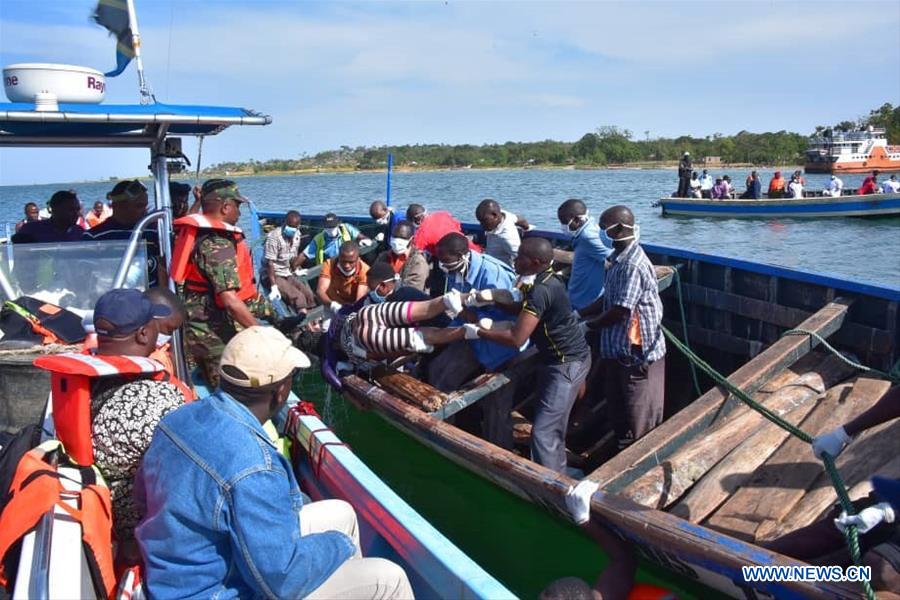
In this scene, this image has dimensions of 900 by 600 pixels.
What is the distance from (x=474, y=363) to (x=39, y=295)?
9.68 ft

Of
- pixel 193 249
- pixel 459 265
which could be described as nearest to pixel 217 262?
pixel 193 249

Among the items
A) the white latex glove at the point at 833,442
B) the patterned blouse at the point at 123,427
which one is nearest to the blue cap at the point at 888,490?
the white latex glove at the point at 833,442

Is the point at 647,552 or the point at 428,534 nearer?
the point at 428,534

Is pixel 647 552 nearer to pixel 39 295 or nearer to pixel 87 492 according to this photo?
pixel 87 492

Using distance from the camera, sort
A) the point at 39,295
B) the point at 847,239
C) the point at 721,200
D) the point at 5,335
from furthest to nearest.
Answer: the point at 721,200, the point at 847,239, the point at 39,295, the point at 5,335

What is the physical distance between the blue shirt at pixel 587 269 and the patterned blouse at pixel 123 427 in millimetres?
3842

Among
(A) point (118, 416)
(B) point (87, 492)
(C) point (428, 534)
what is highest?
(A) point (118, 416)

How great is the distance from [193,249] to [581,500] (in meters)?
2.80

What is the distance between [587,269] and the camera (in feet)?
19.9

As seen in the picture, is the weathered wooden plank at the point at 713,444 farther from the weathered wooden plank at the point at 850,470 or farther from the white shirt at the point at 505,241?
the white shirt at the point at 505,241

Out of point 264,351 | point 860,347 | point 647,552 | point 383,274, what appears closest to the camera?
point 264,351

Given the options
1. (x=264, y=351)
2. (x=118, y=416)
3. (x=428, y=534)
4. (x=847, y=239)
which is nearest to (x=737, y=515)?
(x=428, y=534)

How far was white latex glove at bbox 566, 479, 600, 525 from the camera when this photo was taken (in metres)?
3.49

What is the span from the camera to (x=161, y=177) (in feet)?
17.4
